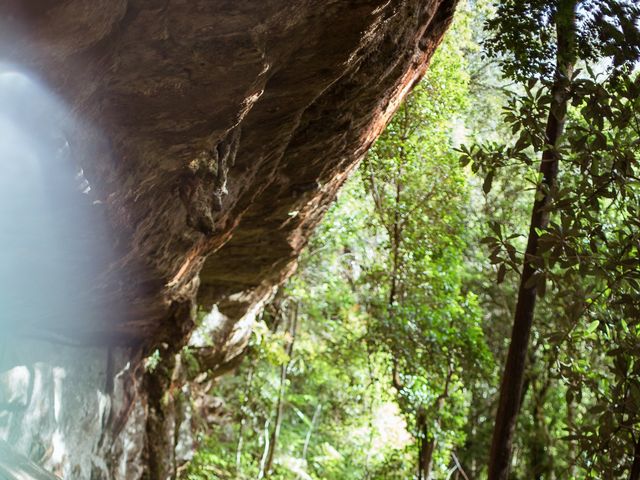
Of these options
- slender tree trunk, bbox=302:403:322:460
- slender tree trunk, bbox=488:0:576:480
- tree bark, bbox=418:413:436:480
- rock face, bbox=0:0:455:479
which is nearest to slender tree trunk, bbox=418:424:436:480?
tree bark, bbox=418:413:436:480

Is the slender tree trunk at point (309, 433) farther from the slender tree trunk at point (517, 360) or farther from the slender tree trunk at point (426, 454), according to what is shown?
the slender tree trunk at point (517, 360)

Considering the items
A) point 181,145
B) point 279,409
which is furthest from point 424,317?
point 181,145

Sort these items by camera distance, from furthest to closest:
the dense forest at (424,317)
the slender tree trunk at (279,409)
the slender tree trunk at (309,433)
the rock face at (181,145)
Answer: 1. the slender tree trunk at (309,433)
2. the slender tree trunk at (279,409)
3. the dense forest at (424,317)
4. the rock face at (181,145)

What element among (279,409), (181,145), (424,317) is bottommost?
(181,145)

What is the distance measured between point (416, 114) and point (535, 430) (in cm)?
1044

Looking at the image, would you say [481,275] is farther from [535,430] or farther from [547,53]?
[547,53]

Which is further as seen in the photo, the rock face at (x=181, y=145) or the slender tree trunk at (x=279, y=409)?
the slender tree trunk at (x=279, y=409)

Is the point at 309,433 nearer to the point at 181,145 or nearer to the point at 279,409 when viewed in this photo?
the point at 279,409

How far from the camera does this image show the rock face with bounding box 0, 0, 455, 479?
174 inches

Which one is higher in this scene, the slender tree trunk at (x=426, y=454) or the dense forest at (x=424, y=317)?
the dense forest at (x=424, y=317)

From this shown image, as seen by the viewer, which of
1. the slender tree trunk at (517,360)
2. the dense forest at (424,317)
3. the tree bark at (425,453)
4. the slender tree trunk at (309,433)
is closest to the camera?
the slender tree trunk at (517,360)

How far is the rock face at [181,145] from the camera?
4422 mm

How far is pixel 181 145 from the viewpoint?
5570 millimetres

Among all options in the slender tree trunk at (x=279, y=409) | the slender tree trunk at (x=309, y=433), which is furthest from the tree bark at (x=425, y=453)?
the slender tree trunk at (x=309, y=433)
